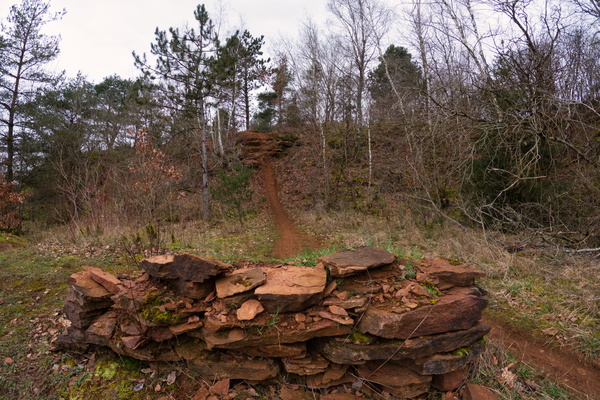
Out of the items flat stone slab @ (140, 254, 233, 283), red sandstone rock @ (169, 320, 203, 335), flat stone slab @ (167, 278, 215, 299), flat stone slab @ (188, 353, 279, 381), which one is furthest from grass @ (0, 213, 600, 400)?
flat stone slab @ (140, 254, 233, 283)

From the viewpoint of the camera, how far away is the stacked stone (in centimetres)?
289

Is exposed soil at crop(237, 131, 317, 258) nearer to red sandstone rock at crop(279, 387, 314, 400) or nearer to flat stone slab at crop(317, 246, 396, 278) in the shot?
flat stone slab at crop(317, 246, 396, 278)

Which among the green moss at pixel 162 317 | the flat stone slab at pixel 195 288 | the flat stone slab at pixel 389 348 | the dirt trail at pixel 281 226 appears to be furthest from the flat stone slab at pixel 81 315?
the dirt trail at pixel 281 226

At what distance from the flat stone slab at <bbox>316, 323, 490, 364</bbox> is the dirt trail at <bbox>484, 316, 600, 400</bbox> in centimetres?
123

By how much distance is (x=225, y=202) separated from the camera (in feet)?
41.7

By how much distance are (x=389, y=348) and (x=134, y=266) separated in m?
5.15

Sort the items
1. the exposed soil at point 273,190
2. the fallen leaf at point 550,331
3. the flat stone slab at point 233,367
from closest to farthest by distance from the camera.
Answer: the flat stone slab at point 233,367 < the fallen leaf at point 550,331 < the exposed soil at point 273,190

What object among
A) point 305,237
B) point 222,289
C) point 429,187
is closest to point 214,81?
point 305,237

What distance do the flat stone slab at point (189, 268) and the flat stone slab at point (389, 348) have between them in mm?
1425

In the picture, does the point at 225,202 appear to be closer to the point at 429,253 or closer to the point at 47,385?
the point at 429,253

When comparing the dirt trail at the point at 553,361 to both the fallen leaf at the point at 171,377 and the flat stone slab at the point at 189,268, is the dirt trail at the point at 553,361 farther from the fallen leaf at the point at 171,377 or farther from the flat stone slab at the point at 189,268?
the fallen leaf at the point at 171,377

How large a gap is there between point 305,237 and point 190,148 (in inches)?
535

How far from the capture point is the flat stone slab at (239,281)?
3.10 metres

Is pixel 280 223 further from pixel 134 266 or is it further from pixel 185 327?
pixel 185 327
